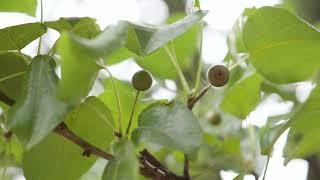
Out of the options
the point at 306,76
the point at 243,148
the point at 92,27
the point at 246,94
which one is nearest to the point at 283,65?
the point at 306,76

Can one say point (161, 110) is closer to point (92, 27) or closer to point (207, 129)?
point (92, 27)

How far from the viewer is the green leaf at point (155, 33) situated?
18.0 inches

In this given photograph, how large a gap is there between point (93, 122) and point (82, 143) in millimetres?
42

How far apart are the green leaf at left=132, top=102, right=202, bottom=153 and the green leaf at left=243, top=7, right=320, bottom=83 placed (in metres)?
0.15

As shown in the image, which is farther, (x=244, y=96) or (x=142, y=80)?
(x=244, y=96)

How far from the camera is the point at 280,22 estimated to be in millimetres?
542

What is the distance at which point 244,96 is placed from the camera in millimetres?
745

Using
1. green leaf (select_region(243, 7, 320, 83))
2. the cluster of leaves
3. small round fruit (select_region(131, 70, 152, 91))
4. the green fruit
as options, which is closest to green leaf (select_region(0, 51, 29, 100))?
the cluster of leaves

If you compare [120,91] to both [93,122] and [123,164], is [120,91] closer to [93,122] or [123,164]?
[93,122]

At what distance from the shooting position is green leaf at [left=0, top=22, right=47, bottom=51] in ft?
1.62

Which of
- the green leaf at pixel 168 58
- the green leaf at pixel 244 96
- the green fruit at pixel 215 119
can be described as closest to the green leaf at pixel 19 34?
the green leaf at pixel 168 58

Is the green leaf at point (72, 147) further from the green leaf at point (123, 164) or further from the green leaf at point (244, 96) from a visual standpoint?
the green leaf at point (244, 96)

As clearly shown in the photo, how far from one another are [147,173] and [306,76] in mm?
224

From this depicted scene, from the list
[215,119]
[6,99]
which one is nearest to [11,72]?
[6,99]
